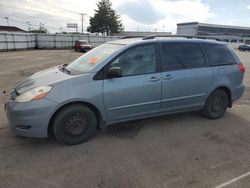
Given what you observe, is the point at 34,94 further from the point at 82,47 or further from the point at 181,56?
the point at 82,47

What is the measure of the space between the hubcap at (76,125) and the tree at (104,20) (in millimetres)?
61807

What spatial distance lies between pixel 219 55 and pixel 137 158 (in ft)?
9.60

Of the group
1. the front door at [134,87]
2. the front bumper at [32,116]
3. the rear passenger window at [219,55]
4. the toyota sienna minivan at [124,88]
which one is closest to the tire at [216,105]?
the toyota sienna minivan at [124,88]

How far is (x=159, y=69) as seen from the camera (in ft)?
12.3

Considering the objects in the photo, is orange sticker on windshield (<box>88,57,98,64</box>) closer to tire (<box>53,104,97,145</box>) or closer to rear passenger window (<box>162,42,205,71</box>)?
tire (<box>53,104,97,145</box>)

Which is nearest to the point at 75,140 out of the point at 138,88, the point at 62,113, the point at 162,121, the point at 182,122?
the point at 62,113

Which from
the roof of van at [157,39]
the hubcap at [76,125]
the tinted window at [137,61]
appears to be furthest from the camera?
the roof of van at [157,39]

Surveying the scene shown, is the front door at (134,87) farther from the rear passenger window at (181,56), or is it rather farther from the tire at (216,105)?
the tire at (216,105)

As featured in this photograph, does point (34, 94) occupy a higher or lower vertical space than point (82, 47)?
lower

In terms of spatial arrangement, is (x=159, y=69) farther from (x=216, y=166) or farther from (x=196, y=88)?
(x=216, y=166)

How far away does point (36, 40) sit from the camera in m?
32.7

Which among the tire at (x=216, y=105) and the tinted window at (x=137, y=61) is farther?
the tire at (x=216, y=105)

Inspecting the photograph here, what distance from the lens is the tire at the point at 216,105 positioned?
14.6 ft

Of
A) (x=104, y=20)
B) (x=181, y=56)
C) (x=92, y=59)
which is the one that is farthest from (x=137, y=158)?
(x=104, y=20)
